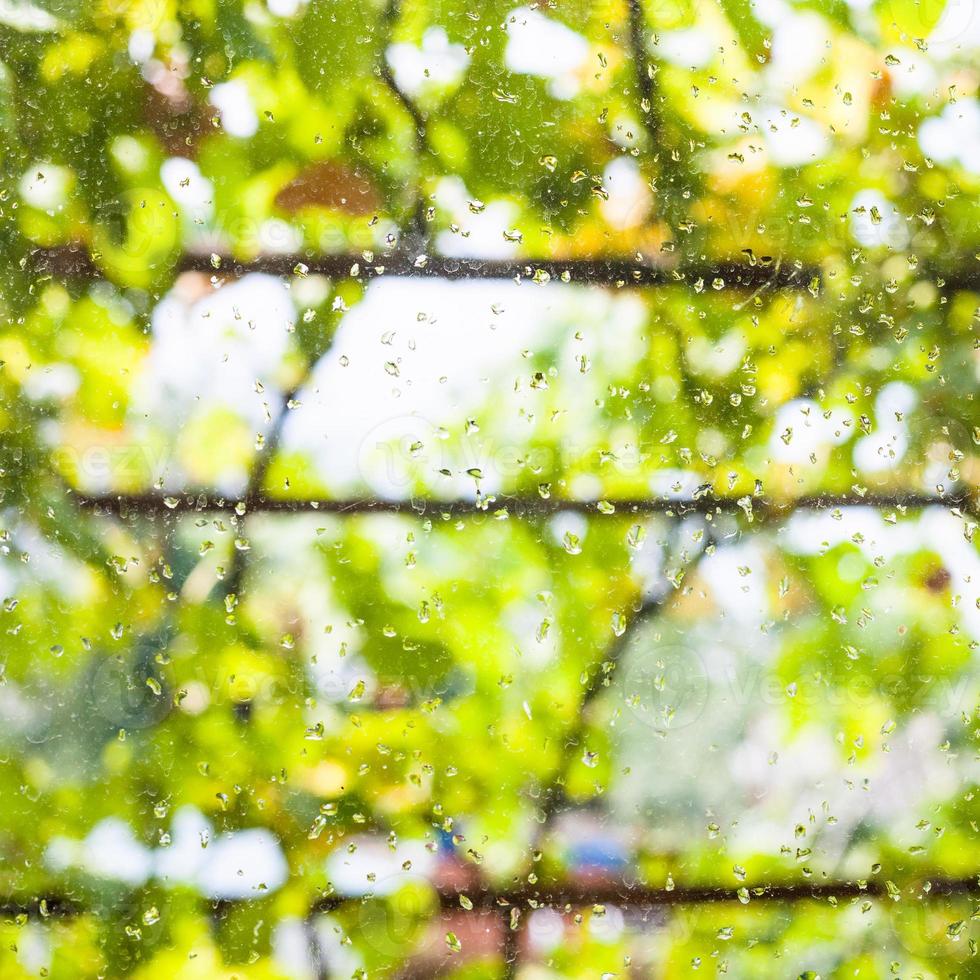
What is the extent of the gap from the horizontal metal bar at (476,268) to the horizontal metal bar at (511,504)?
15 centimetres

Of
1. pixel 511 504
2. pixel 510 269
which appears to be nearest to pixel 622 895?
pixel 511 504

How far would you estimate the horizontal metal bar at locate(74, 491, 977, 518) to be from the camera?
1.77 ft

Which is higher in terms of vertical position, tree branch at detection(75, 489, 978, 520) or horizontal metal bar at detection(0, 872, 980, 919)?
tree branch at detection(75, 489, 978, 520)

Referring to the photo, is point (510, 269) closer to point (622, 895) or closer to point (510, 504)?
point (510, 504)

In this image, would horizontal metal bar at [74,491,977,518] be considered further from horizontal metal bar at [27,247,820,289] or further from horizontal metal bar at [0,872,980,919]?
horizontal metal bar at [0,872,980,919]

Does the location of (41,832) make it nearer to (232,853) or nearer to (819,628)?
(232,853)

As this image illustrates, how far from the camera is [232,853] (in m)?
0.54

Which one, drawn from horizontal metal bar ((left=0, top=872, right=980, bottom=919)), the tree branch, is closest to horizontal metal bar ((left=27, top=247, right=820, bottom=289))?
the tree branch

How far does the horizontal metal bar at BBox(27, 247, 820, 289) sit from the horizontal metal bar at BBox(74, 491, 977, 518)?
0.15 metres

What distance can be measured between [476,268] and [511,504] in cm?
16

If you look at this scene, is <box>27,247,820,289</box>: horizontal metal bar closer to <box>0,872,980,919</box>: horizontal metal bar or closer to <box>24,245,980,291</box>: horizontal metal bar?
<box>24,245,980,291</box>: horizontal metal bar

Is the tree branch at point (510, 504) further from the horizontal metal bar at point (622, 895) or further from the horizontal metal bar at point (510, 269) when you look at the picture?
the horizontal metal bar at point (622, 895)

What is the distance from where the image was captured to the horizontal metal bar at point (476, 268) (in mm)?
535

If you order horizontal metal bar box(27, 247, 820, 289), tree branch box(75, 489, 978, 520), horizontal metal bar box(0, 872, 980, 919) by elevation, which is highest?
horizontal metal bar box(27, 247, 820, 289)
